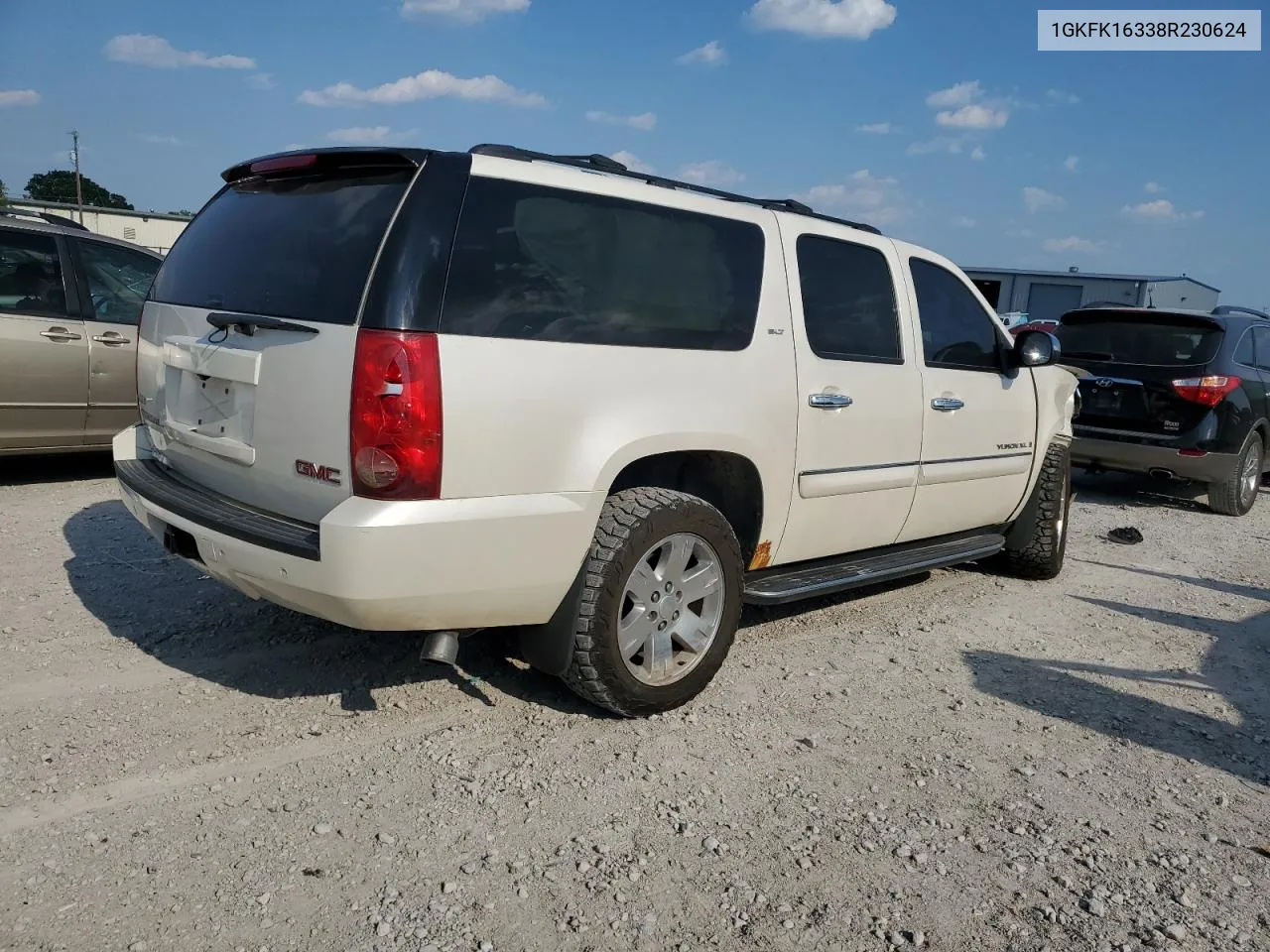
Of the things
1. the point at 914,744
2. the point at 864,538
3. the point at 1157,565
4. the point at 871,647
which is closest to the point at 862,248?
the point at 864,538

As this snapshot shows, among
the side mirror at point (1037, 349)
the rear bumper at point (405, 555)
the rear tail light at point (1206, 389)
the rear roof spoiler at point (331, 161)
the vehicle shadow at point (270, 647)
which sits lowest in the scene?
the vehicle shadow at point (270, 647)

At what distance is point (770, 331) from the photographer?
3896mm

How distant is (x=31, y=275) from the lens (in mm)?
6367

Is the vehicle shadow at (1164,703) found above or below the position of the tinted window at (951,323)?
below

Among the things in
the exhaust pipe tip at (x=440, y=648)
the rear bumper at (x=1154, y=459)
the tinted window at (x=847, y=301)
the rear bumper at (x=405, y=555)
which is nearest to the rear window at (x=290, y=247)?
the rear bumper at (x=405, y=555)

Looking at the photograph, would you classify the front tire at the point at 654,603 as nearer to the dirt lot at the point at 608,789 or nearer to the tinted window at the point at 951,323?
the dirt lot at the point at 608,789

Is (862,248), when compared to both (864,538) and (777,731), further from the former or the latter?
(777,731)

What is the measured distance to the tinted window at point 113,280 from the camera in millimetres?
6613

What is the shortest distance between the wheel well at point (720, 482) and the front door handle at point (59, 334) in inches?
181

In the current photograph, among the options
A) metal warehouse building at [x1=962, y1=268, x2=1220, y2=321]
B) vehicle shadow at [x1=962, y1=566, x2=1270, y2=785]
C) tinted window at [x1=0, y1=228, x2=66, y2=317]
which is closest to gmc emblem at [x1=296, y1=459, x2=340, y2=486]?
vehicle shadow at [x1=962, y1=566, x2=1270, y2=785]

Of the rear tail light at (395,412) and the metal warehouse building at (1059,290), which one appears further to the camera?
the metal warehouse building at (1059,290)

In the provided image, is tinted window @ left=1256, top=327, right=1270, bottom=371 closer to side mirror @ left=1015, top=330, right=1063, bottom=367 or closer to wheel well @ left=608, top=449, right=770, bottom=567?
side mirror @ left=1015, top=330, right=1063, bottom=367

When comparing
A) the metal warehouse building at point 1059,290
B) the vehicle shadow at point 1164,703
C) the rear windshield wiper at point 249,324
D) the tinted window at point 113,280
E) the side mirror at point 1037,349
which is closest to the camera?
the rear windshield wiper at point 249,324

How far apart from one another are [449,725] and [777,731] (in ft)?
3.91
